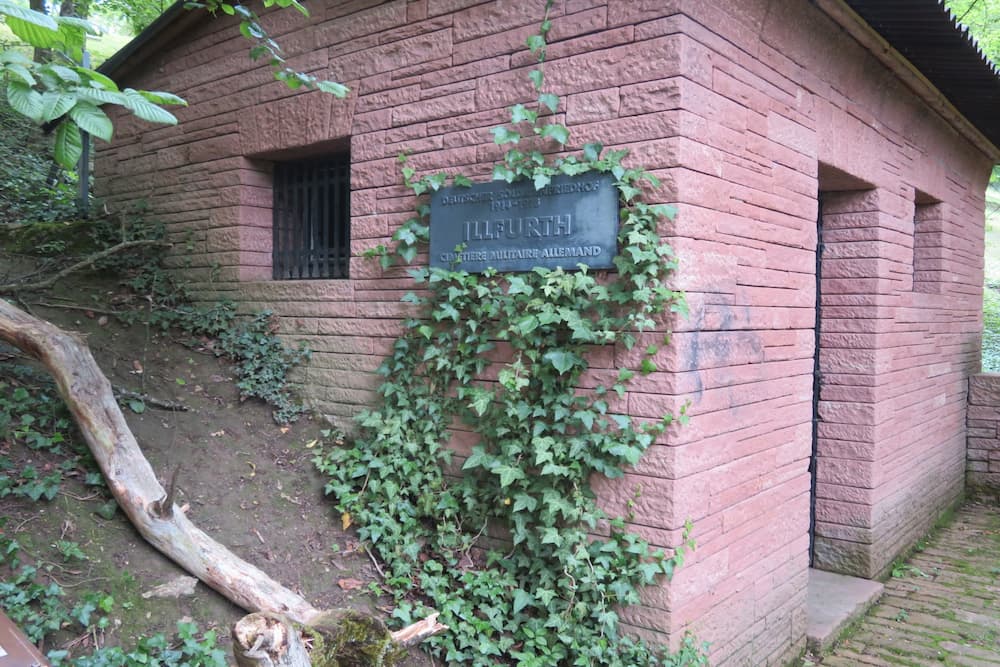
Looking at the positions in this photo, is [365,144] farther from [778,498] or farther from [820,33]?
[778,498]

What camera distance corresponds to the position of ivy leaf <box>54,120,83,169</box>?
85.4 inches

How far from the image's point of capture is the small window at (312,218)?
4.93 metres

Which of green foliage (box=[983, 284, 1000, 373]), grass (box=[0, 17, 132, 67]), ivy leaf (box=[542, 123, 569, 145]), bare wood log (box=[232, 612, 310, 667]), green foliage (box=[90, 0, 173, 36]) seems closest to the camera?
bare wood log (box=[232, 612, 310, 667])

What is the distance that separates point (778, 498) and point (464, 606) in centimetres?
184

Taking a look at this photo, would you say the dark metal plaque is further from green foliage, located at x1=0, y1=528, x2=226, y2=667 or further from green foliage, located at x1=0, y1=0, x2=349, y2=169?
green foliage, located at x1=0, y1=528, x2=226, y2=667

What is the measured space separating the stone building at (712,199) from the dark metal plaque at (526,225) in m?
0.22

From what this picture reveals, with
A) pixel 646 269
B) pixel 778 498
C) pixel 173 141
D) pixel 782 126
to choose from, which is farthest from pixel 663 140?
pixel 173 141

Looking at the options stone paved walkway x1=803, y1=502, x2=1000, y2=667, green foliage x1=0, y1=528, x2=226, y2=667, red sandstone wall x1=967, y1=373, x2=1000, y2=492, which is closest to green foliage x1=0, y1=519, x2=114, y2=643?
green foliage x1=0, y1=528, x2=226, y2=667

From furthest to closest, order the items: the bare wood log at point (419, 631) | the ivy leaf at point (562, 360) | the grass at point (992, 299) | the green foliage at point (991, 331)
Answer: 1. the grass at point (992, 299)
2. the green foliage at point (991, 331)
3. the ivy leaf at point (562, 360)
4. the bare wood log at point (419, 631)

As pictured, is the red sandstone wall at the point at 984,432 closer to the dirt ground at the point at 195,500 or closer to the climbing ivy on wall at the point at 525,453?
the climbing ivy on wall at the point at 525,453

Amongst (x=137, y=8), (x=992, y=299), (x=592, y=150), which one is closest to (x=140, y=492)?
(x=592, y=150)

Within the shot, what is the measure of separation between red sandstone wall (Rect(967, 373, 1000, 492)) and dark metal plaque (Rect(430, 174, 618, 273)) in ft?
19.8

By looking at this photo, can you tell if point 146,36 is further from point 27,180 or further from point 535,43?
point 535,43

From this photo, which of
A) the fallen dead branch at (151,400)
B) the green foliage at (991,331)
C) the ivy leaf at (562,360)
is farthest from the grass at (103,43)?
the green foliage at (991,331)
